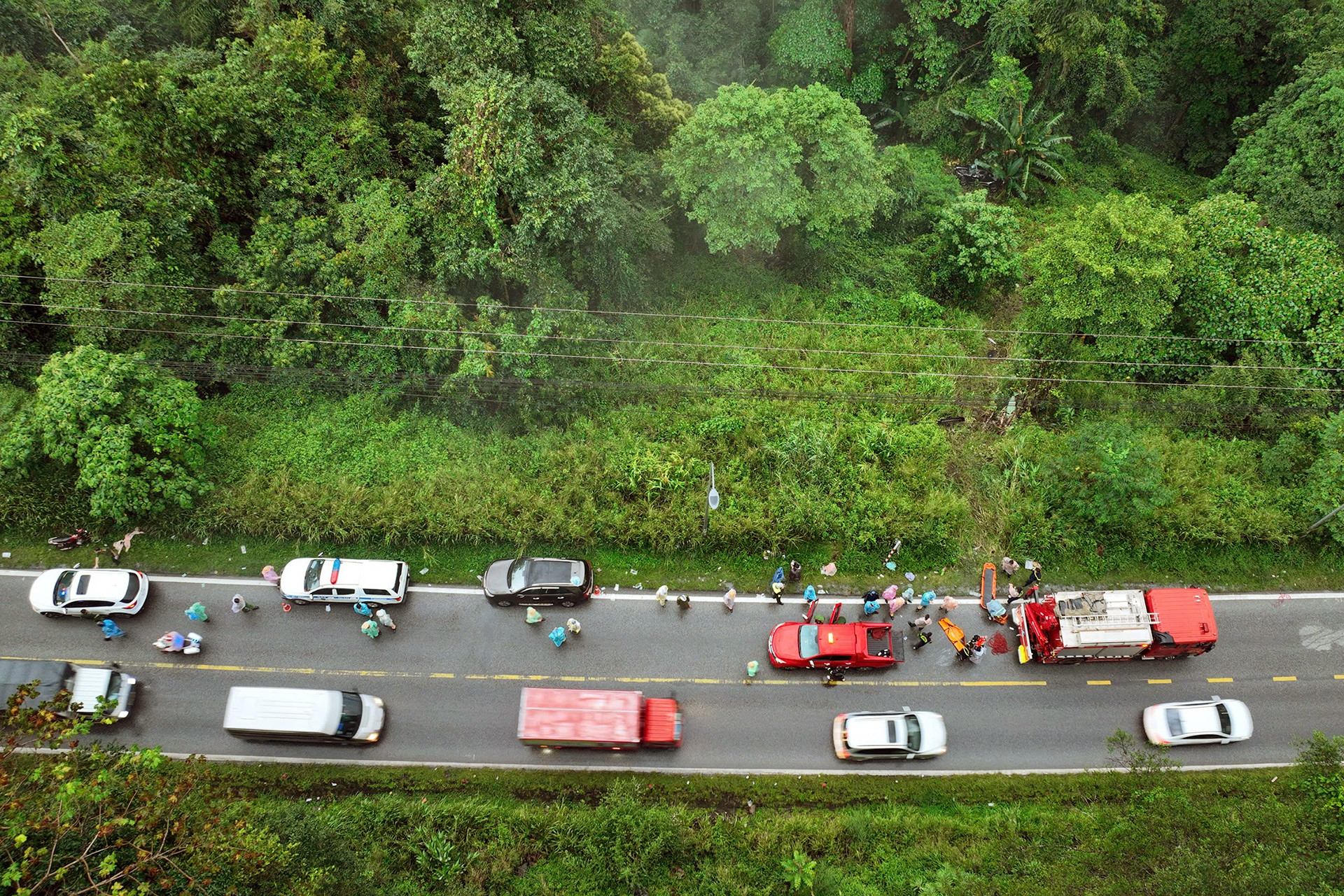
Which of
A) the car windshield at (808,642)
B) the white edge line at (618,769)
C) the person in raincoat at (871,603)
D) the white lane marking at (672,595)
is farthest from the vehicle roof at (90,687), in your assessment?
the person in raincoat at (871,603)

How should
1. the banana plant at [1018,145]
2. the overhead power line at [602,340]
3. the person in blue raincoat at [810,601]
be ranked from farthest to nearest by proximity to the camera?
the banana plant at [1018,145], the overhead power line at [602,340], the person in blue raincoat at [810,601]

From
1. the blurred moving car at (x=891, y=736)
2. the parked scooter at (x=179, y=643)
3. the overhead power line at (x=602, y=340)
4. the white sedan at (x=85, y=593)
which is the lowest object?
the blurred moving car at (x=891, y=736)

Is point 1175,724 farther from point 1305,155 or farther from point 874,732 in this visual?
point 1305,155

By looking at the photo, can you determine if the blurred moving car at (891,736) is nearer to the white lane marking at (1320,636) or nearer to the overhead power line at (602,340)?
the overhead power line at (602,340)

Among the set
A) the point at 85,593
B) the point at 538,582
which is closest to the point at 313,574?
the point at 85,593

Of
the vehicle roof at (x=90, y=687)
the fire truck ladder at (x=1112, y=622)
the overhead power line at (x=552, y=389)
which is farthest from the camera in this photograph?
the overhead power line at (x=552, y=389)

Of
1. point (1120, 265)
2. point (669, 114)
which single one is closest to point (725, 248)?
point (669, 114)

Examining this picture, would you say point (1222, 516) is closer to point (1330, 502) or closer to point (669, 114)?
point (1330, 502)
